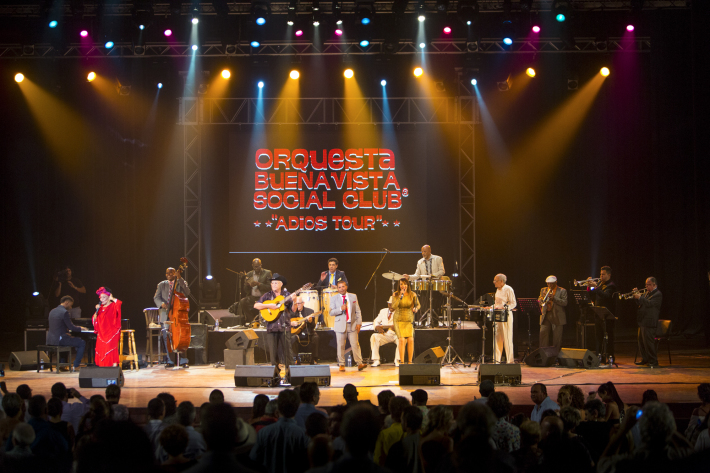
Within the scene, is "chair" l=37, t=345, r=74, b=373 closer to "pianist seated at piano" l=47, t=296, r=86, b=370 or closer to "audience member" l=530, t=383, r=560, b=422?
"pianist seated at piano" l=47, t=296, r=86, b=370

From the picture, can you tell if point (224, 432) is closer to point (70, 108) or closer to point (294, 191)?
point (294, 191)

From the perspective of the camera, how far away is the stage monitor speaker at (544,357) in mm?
12344

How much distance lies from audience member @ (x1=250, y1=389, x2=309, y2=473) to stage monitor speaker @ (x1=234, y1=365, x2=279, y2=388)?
19.4 ft

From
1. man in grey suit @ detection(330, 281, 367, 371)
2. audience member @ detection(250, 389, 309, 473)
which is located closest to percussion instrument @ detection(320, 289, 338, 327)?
man in grey suit @ detection(330, 281, 367, 371)

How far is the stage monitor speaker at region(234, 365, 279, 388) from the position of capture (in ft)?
33.4

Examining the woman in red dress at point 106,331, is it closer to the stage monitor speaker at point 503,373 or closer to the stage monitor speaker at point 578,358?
the stage monitor speaker at point 503,373

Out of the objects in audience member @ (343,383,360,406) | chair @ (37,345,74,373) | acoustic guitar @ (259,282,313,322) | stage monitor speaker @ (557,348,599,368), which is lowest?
stage monitor speaker @ (557,348,599,368)

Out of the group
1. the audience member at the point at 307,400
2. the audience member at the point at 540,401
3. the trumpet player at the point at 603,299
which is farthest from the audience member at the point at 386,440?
the trumpet player at the point at 603,299

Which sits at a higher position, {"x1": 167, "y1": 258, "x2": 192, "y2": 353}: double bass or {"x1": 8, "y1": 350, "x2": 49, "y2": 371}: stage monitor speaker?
A: {"x1": 167, "y1": 258, "x2": 192, "y2": 353}: double bass

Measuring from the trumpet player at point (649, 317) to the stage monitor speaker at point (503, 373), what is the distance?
11.5ft

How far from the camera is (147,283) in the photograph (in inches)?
642

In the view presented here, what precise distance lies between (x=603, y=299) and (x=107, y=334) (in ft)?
29.5

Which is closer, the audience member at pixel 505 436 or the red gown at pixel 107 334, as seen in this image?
the audience member at pixel 505 436

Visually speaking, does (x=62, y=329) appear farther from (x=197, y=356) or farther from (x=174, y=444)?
(x=174, y=444)
